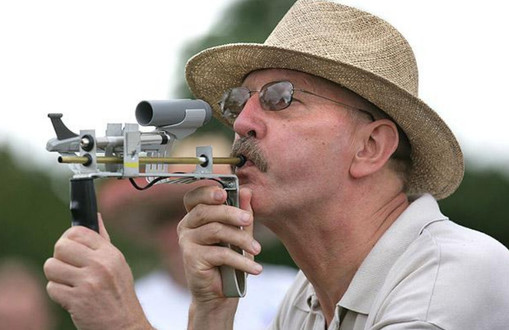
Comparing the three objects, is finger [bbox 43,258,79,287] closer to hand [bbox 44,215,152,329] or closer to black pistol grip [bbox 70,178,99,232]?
hand [bbox 44,215,152,329]

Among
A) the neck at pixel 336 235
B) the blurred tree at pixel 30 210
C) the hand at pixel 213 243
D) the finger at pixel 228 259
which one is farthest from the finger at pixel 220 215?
the blurred tree at pixel 30 210

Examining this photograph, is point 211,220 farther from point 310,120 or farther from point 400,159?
point 400,159

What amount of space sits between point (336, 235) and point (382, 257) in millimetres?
216

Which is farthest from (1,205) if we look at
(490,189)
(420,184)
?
(420,184)

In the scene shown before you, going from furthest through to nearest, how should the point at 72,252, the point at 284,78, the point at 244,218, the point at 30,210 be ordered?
1. the point at 30,210
2. the point at 284,78
3. the point at 244,218
4. the point at 72,252

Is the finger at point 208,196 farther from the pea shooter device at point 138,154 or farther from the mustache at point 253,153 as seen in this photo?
the mustache at point 253,153

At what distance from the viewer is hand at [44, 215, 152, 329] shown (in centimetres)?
400

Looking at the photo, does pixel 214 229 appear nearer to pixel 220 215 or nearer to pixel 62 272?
pixel 220 215

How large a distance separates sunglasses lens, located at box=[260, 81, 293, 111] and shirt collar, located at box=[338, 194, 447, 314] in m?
0.67

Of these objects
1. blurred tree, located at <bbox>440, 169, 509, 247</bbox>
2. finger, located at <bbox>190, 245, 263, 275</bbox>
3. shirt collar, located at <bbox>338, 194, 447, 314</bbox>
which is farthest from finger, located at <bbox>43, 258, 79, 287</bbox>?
blurred tree, located at <bbox>440, 169, 509, 247</bbox>

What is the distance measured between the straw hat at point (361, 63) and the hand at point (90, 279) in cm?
136

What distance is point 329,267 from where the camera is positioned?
5168 mm

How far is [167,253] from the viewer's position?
8523 mm

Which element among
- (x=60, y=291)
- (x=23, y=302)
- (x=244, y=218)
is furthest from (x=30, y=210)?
(x=60, y=291)
